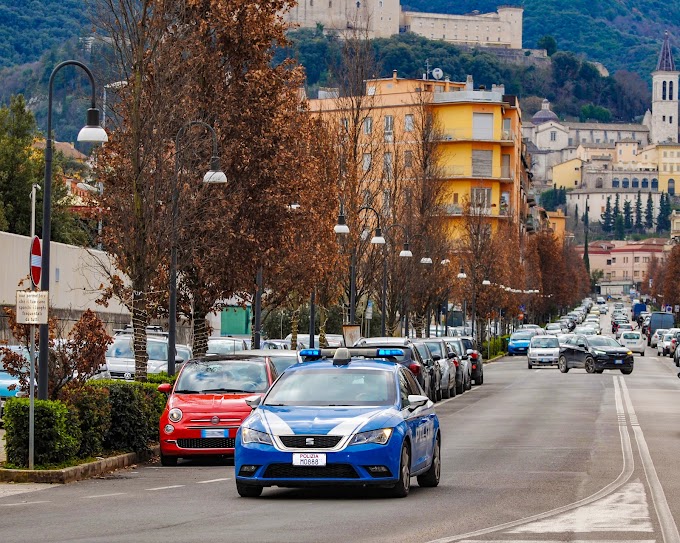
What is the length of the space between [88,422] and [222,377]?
8.99 ft

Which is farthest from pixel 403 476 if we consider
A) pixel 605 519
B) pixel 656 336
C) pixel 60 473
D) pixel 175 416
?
pixel 656 336

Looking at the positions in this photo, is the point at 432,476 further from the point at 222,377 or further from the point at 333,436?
the point at 222,377

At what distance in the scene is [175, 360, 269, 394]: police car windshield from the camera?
21.1 m

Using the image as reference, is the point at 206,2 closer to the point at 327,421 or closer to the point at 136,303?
the point at 136,303

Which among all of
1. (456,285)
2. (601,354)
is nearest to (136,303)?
(601,354)

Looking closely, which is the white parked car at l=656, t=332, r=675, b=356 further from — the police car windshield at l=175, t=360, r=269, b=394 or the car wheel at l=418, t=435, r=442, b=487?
the car wheel at l=418, t=435, r=442, b=487

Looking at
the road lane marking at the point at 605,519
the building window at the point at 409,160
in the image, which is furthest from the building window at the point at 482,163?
the road lane marking at the point at 605,519

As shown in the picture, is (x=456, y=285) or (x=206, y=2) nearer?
(x=206, y=2)

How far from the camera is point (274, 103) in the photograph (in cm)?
3066

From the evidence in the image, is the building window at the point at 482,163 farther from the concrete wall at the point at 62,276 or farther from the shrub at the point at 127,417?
the shrub at the point at 127,417

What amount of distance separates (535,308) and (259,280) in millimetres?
112637

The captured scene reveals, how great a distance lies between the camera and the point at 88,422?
19.3m

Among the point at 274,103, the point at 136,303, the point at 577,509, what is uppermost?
the point at 274,103

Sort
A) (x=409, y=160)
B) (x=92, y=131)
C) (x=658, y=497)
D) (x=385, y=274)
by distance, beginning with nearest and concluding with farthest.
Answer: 1. (x=658, y=497)
2. (x=92, y=131)
3. (x=385, y=274)
4. (x=409, y=160)
